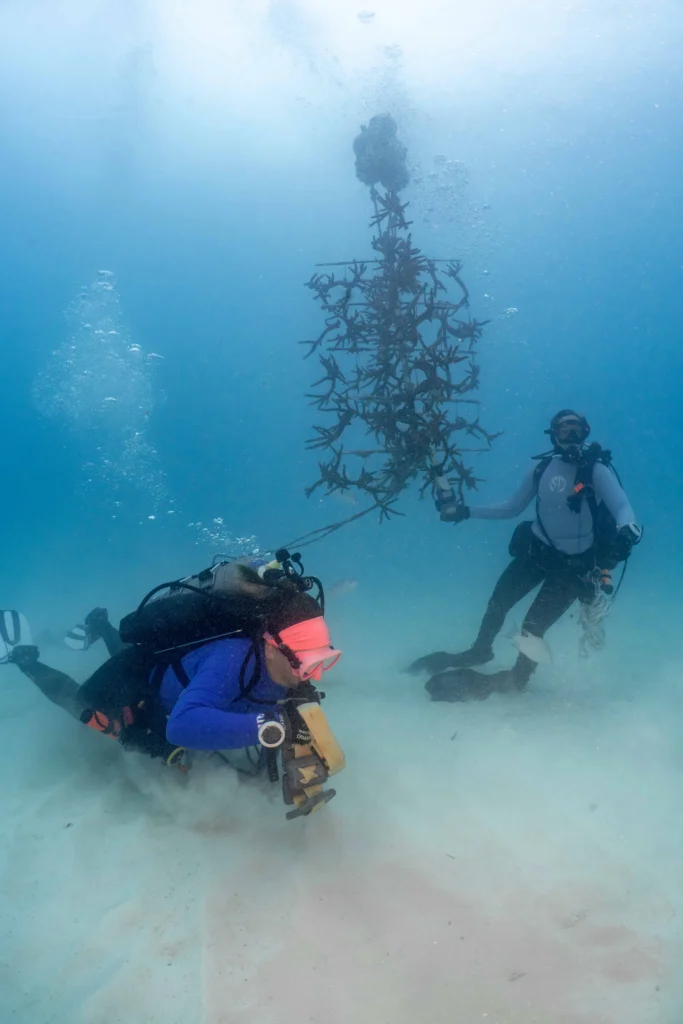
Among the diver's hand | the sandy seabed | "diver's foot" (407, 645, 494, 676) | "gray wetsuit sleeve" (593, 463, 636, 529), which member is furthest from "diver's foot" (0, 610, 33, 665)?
"gray wetsuit sleeve" (593, 463, 636, 529)

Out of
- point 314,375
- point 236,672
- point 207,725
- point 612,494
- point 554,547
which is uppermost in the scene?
point 314,375

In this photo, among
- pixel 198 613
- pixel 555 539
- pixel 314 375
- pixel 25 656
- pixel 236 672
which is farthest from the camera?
pixel 314 375

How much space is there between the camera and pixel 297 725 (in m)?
3.34

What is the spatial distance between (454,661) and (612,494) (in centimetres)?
343

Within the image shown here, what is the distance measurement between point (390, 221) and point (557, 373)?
170 feet

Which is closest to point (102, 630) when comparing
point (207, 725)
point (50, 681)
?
point (50, 681)

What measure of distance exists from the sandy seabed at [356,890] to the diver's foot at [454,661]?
220cm

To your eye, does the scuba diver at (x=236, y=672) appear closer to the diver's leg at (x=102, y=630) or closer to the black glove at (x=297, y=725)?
the black glove at (x=297, y=725)

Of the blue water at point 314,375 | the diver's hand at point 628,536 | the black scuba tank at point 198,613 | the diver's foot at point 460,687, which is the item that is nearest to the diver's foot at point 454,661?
the diver's foot at point 460,687

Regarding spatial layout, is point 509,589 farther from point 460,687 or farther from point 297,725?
point 297,725

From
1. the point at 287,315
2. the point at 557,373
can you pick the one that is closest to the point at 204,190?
the point at 287,315

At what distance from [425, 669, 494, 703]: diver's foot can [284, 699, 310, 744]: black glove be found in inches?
160

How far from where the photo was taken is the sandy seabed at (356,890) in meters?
2.82

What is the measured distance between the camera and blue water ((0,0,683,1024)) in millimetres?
3619
